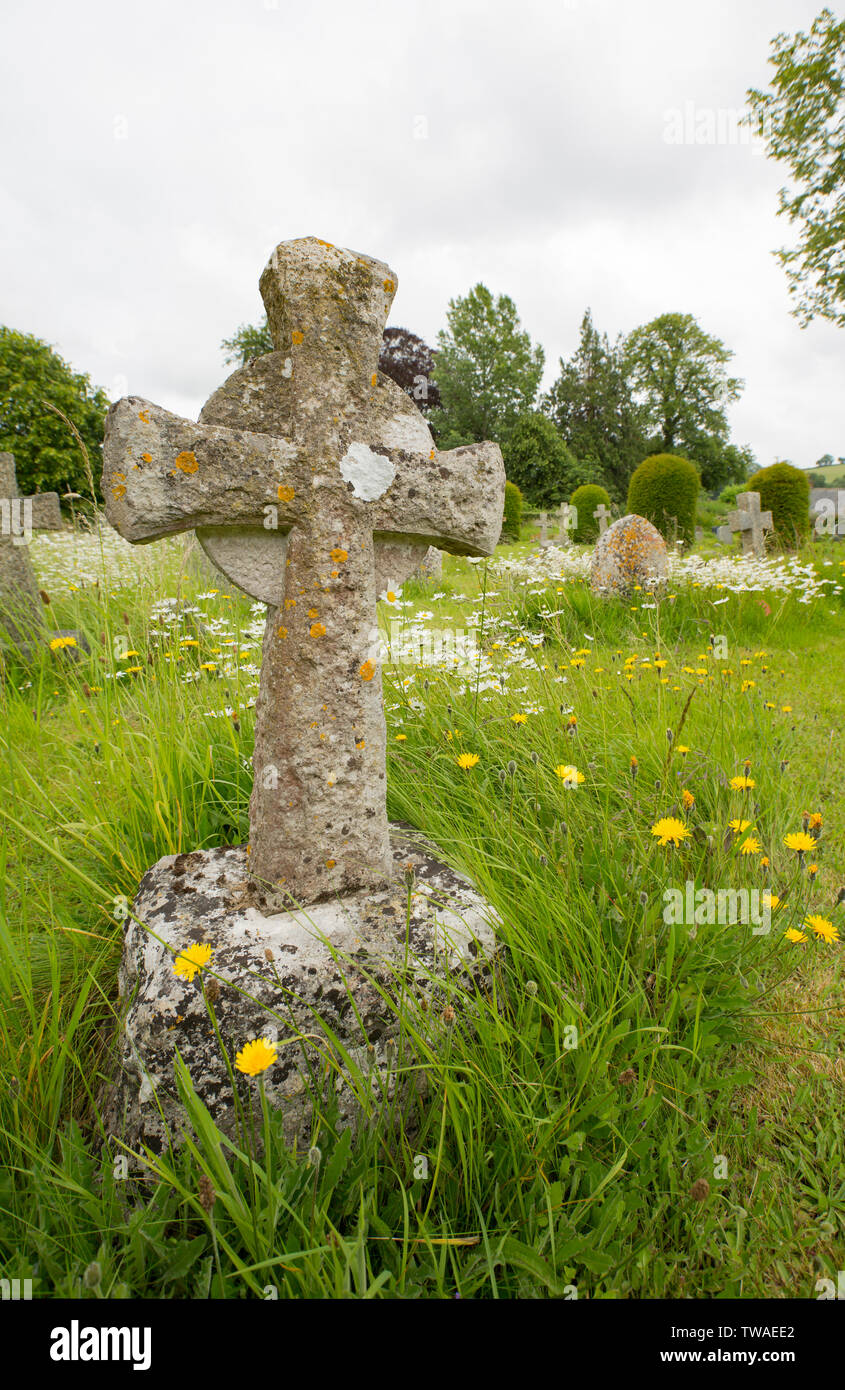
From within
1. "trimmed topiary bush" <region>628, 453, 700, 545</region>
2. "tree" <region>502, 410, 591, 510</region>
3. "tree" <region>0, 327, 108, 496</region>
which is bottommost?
"trimmed topiary bush" <region>628, 453, 700, 545</region>

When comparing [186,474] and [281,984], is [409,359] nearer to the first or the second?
[186,474]

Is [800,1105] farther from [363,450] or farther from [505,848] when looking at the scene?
[363,450]

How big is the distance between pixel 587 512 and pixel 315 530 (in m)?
18.1

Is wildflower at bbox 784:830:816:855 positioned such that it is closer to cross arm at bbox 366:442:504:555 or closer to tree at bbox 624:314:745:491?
cross arm at bbox 366:442:504:555

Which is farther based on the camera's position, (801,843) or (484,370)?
(484,370)

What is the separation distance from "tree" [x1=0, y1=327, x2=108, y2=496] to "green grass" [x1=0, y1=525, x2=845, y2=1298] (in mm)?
13969

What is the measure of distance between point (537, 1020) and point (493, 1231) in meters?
0.53

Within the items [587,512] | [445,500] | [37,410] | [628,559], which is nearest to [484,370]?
[587,512]

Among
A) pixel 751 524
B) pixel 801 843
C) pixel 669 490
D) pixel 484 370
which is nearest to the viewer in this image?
pixel 801 843

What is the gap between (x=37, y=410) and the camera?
1457cm

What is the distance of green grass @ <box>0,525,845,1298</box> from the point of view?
1.20 m

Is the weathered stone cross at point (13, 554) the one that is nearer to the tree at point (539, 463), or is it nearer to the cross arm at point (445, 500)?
the cross arm at point (445, 500)

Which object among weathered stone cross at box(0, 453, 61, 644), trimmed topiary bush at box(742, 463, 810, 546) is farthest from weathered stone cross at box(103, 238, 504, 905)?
trimmed topiary bush at box(742, 463, 810, 546)

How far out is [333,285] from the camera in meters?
1.69
